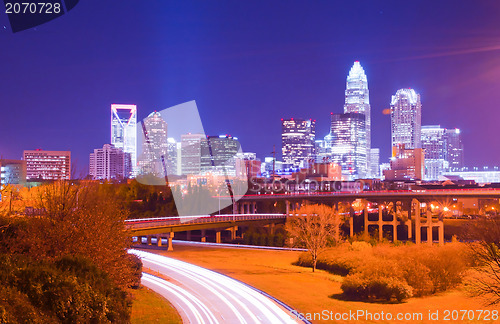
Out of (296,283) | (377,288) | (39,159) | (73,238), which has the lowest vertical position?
(296,283)

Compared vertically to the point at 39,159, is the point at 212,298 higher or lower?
lower

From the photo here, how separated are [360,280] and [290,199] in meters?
70.3

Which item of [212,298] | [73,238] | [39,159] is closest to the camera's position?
[73,238]

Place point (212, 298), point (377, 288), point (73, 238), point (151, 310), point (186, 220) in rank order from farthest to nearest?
point (186, 220)
point (377, 288)
point (212, 298)
point (151, 310)
point (73, 238)

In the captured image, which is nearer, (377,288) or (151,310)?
(151,310)

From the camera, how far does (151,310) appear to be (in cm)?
2448

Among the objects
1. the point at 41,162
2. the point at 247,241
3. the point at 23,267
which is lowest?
the point at 247,241

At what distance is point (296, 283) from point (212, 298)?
991 cm

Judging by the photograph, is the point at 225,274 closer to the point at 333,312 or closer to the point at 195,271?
the point at 195,271

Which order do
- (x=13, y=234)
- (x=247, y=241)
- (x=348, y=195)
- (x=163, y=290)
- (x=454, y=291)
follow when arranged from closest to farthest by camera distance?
(x=13, y=234) → (x=163, y=290) → (x=454, y=291) → (x=247, y=241) → (x=348, y=195)

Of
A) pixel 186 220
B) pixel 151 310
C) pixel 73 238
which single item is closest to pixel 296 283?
pixel 151 310

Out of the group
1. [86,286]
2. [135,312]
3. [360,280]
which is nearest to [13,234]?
[135,312]

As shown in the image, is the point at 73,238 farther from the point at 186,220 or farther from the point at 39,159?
the point at 39,159

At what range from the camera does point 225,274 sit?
36.8 meters
